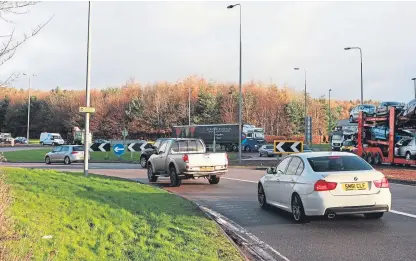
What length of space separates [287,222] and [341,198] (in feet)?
4.48

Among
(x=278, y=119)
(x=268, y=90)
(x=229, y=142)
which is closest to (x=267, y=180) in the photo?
(x=229, y=142)

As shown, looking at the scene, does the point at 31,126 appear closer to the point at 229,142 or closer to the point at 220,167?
the point at 229,142

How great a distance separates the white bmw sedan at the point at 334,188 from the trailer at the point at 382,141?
19.3 meters

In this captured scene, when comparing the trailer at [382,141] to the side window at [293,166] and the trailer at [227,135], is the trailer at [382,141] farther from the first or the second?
the trailer at [227,135]

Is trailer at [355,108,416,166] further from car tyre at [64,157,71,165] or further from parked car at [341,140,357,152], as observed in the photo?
car tyre at [64,157,71,165]

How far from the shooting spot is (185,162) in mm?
17125

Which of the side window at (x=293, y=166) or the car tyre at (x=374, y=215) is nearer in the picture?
the car tyre at (x=374, y=215)

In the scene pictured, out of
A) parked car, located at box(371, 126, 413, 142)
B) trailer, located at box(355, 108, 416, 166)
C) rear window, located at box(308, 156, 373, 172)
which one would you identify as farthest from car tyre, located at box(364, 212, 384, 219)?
parked car, located at box(371, 126, 413, 142)

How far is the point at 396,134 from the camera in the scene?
29.2 meters

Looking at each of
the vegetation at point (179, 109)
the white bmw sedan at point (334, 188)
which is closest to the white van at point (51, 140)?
the vegetation at point (179, 109)

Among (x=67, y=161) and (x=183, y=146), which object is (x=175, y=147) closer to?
(x=183, y=146)

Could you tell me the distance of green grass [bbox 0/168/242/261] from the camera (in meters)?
5.75

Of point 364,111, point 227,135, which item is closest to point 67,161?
point 364,111

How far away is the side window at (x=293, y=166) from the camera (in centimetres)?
1034
